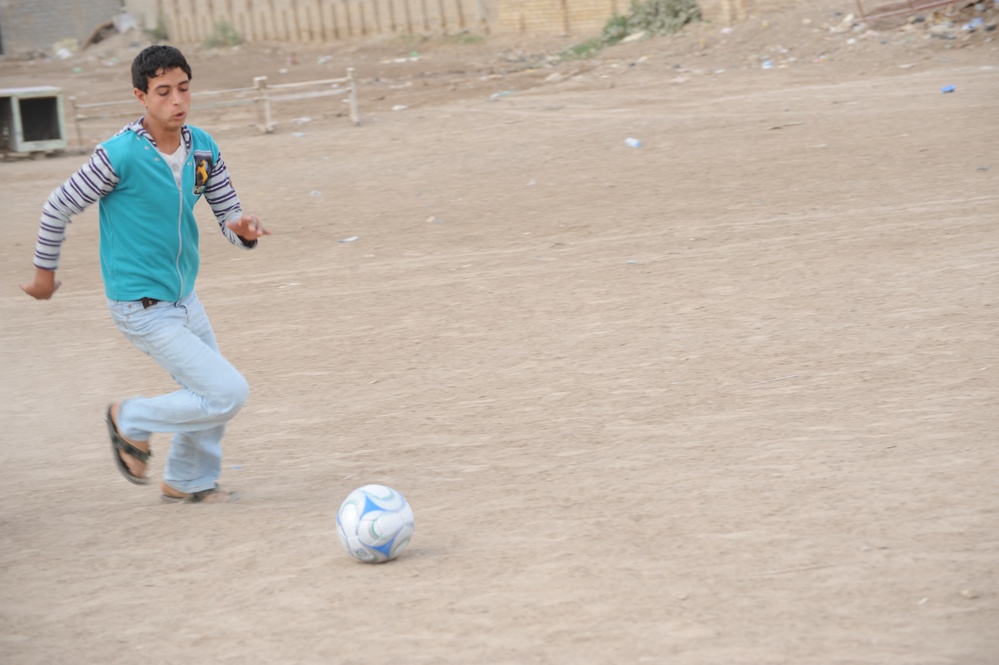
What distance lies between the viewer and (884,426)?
521cm

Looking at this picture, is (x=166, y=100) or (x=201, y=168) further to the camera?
(x=201, y=168)

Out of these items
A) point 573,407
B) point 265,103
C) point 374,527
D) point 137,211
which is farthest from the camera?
point 265,103

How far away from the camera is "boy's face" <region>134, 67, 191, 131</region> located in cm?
446

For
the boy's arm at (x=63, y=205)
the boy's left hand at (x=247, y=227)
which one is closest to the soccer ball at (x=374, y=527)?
the boy's left hand at (x=247, y=227)

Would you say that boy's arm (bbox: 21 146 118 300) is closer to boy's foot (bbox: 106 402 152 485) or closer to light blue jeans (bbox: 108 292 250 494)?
light blue jeans (bbox: 108 292 250 494)

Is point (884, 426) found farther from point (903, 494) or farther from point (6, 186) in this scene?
point (6, 186)

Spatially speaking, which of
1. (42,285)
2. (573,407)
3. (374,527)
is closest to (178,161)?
(42,285)

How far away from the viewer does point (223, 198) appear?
493 centimetres

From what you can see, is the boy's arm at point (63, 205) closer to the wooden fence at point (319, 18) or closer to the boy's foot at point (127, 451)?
the boy's foot at point (127, 451)

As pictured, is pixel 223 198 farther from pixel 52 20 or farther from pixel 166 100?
pixel 52 20

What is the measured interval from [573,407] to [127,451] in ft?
7.26

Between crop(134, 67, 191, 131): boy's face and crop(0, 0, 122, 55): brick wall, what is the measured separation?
1521 inches

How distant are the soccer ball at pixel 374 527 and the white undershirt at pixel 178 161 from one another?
1.45 metres

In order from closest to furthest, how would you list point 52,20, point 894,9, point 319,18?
point 894,9, point 319,18, point 52,20
